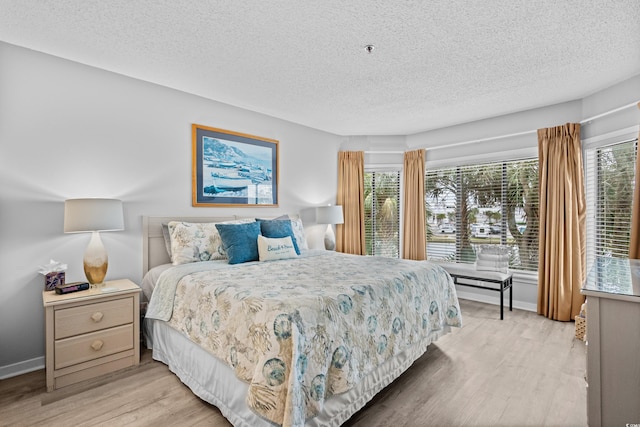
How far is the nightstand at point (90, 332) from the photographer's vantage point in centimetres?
216

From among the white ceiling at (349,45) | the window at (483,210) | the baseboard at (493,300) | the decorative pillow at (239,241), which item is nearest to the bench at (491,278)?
Result: the baseboard at (493,300)

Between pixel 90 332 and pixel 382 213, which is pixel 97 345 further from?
pixel 382 213

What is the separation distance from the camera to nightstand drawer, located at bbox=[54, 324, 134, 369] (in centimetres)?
219

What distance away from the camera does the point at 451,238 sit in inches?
185

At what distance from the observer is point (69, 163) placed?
262 cm

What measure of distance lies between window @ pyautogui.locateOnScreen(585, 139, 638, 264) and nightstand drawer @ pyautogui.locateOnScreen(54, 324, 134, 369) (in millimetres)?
4629

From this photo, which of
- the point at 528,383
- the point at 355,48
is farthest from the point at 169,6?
the point at 528,383

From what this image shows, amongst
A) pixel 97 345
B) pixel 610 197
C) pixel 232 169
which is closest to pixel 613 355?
pixel 610 197

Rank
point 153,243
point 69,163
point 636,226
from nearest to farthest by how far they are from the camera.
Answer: point 69,163 → point 636,226 → point 153,243

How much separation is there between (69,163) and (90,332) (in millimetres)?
1385

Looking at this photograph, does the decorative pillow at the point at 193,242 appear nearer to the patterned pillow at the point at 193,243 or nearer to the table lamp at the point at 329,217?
the patterned pillow at the point at 193,243

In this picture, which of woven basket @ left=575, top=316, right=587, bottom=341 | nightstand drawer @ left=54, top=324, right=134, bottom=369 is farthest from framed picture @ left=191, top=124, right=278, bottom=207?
woven basket @ left=575, top=316, right=587, bottom=341

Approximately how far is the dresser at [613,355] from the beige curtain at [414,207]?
3360mm

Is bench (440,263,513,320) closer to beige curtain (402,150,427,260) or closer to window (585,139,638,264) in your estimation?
beige curtain (402,150,427,260)
